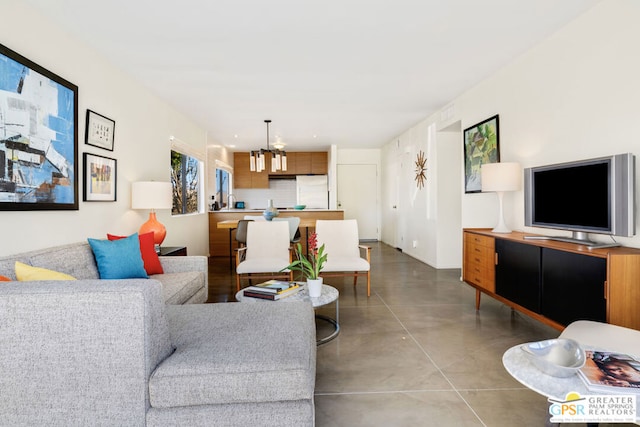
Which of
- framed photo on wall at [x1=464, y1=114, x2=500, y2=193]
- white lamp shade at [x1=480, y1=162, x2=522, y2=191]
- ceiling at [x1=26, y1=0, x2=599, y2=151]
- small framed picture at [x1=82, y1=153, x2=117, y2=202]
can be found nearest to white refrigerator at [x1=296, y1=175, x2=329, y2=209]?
ceiling at [x1=26, y1=0, x2=599, y2=151]

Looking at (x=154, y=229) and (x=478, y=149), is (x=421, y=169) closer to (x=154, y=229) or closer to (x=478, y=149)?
(x=478, y=149)

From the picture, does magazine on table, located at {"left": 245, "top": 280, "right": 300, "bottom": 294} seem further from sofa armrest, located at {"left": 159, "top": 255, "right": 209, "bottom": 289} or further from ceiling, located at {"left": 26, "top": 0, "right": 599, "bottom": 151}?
ceiling, located at {"left": 26, "top": 0, "right": 599, "bottom": 151}

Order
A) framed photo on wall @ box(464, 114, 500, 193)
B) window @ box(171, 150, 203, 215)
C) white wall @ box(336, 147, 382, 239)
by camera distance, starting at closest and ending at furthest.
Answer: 1. framed photo on wall @ box(464, 114, 500, 193)
2. window @ box(171, 150, 203, 215)
3. white wall @ box(336, 147, 382, 239)

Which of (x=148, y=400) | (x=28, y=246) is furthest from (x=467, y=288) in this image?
(x=28, y=246)

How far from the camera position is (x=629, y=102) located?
2236mm

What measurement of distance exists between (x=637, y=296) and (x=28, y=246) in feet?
12.1

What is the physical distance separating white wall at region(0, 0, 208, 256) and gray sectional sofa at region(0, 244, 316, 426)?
1364 millimetres

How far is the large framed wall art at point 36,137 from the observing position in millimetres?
A: 2152

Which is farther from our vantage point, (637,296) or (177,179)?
(177,179)

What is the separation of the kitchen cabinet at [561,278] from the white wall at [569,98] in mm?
441

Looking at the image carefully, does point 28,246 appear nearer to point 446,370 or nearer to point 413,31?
point 446,370

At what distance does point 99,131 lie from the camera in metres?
3.10

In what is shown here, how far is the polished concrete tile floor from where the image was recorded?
1.77 meters

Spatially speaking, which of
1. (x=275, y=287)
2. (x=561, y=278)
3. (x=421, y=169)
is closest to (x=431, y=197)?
(x=421, y=169)
